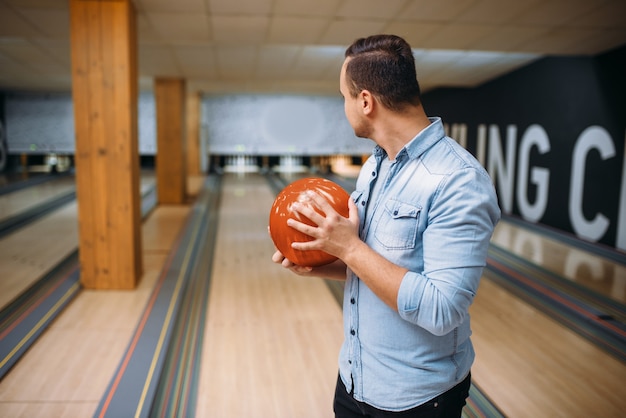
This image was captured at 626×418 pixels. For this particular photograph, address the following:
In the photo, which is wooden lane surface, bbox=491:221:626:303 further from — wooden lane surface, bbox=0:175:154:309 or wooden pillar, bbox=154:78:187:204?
wooden pillar, bbox=154:78:187:204

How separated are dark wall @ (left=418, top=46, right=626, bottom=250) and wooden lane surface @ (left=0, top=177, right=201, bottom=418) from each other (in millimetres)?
4595

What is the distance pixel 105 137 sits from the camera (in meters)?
3.53

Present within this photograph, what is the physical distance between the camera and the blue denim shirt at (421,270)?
0.81m

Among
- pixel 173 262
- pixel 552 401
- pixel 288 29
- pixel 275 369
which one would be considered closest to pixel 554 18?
pixel 288 29

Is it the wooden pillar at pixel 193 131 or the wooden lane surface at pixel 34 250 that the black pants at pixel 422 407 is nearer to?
the wooden lane surface at pixel 34 250

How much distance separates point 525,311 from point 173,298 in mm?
2423

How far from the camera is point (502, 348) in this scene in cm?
290

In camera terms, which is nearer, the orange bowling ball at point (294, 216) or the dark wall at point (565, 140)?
the orange bowling ball at point (294, 216)

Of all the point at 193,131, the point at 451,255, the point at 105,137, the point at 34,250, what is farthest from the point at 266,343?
the point at 193,131

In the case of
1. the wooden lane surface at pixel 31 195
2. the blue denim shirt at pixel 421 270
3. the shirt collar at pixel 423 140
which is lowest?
the wooden lane surface at pixel 31 195

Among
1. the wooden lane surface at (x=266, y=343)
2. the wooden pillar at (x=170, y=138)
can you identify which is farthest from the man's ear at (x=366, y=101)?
the wooden pillar at (x=170, y=138)

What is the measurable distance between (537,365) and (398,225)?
7.33 feet

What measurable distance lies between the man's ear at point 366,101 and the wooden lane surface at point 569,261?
11.7 feet

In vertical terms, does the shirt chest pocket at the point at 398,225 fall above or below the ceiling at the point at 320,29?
below
